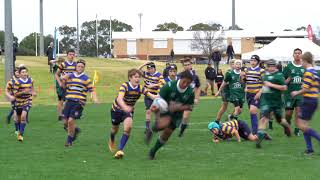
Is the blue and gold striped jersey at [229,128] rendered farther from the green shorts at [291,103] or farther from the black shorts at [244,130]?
the green shorts at [291,103]

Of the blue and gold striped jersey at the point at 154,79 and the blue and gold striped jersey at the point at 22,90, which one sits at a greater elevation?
the blue and gold striped jersey at the point at 154,79

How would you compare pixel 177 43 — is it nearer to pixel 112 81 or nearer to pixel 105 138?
pixel 112 81

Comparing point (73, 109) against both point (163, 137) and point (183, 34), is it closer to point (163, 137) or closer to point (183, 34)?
point (163, 137)

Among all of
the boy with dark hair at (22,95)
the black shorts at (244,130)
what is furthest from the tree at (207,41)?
the black shorts at (244,130)

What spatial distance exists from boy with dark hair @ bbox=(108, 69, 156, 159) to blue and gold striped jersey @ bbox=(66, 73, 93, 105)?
1195 mm

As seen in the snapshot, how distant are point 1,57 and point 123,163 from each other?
48817 mm

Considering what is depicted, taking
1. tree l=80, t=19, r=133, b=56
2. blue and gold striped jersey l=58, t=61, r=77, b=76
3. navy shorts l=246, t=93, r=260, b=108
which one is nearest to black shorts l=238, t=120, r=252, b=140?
navy shorts l=246, t=93, r=260, b=108

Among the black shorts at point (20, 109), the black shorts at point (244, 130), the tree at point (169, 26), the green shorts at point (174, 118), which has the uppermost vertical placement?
the tree at point (169, 26)

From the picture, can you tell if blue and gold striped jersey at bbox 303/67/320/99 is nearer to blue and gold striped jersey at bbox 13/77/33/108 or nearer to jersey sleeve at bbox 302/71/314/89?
jersey sleeve at bbox 302/71/314/89

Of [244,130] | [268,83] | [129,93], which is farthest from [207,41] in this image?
[129,93]

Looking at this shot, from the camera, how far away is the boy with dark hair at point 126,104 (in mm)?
11120

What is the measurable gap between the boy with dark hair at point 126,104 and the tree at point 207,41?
72096 millimetres

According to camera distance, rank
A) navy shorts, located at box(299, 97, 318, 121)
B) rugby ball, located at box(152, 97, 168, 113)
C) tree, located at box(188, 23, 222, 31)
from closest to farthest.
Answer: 1. rugby ball, located at box(152, 97, 168, 113)
2. navy shorts, located at box(299, 97, 318, 121)
3. tree, located at box(188, 23, 222, 31)

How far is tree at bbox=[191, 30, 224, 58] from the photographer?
84812 millimetres
